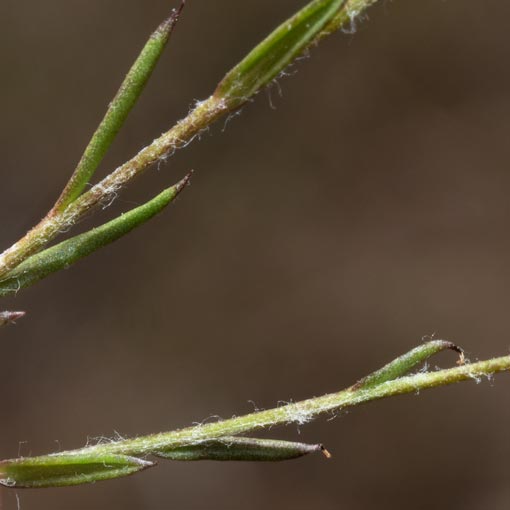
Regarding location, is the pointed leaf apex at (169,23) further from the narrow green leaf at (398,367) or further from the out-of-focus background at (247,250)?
the out-of-focus background at (247,250)

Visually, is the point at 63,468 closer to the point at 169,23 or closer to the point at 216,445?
the point at 216,445

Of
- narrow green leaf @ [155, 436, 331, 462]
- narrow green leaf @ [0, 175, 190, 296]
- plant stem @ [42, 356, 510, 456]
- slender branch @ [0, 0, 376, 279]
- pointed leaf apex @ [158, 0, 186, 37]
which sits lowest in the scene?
narrow green leaf @ [155, 436, 331, 462]

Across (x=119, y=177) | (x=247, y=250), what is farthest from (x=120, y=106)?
(x=247, y=250)

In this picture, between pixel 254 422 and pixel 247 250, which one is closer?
pixel 254 422

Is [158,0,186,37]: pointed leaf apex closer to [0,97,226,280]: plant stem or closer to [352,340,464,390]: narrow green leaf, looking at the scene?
[0,97,226,280]: plant stem

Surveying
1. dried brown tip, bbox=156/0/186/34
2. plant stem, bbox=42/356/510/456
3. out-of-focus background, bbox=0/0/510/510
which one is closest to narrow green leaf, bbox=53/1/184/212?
dried brown tip, bbox=156/0/186/34
